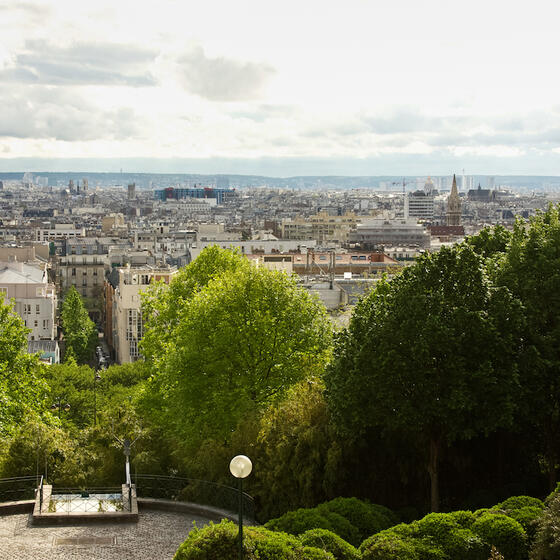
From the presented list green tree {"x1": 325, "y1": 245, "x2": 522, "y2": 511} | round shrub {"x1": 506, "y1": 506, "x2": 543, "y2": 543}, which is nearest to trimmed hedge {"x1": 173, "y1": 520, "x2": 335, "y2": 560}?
round shrub {"x1": 506, "y1": 506, "x2": 543, "y2": 543}

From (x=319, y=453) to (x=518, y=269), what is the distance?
7.97m

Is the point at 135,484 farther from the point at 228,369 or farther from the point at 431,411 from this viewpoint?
the point at 431,411

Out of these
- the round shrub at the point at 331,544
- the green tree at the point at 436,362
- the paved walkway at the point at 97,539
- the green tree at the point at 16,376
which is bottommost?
the paved walkway at the point at 97,539

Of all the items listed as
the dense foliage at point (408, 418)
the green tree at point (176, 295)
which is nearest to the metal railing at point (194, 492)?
the dense foliage at point (408, 418)

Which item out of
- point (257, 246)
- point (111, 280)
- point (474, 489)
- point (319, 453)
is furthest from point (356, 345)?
point (257, 246)

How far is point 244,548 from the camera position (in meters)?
18.5

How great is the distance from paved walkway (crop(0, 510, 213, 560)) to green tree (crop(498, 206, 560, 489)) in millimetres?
9614

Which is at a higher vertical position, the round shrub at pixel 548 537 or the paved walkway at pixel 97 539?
the round shrub at pixel 548 537

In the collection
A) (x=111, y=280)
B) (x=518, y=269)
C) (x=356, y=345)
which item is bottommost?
(x=111, y=280)

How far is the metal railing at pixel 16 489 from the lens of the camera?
97.3ft

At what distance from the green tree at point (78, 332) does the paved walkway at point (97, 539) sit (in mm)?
68169

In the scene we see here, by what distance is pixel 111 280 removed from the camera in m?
124

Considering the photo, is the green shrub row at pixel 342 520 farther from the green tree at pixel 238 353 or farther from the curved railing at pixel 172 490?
the green tree at pixel 238 353

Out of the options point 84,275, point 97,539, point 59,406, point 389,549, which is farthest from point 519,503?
point 84,275
